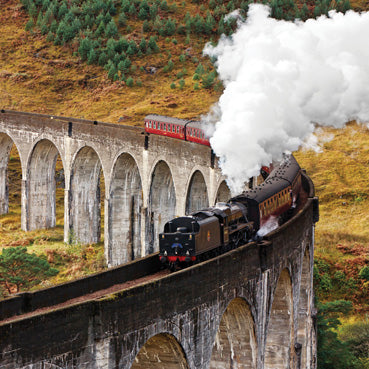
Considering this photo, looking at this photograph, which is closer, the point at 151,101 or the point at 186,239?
the point at 186,239

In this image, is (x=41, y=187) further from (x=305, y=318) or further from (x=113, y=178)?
(x=305, y=318)

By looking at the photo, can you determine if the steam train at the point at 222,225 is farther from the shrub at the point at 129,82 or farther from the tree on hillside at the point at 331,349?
the shrub at the point at 129,82

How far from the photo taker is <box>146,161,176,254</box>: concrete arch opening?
4784cm

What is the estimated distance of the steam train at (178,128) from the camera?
41.4 metres

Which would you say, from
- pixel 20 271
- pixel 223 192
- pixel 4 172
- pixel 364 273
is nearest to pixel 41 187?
pixel 4 172

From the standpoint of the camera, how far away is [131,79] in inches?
3563

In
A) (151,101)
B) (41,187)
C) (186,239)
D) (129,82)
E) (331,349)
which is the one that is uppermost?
(129,82)

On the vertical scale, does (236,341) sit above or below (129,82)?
below

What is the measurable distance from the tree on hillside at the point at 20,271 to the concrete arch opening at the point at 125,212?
9.87 meters

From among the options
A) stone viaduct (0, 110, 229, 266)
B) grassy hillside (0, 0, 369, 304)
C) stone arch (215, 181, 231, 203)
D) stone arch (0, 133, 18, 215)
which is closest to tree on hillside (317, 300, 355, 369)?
grassy hillside (0, 0, 369, 304)

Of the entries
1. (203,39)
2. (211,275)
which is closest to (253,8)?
(203,39)

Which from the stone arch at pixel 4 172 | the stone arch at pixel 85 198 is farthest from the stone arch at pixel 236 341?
the stone arch at pixel 4 172

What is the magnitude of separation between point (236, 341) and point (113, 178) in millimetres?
29100

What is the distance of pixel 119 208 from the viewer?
171ft
